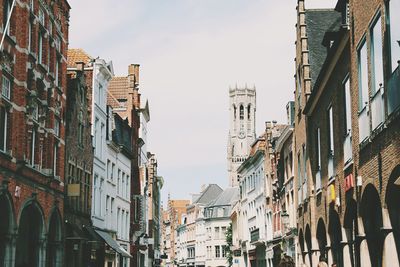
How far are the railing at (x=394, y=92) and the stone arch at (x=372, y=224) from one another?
3.83 meters

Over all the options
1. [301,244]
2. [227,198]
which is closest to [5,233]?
[301,244]

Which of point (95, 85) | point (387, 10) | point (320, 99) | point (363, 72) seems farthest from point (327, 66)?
point (95, 85)

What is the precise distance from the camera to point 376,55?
1571 cm

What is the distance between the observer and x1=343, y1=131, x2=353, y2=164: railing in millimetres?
20094

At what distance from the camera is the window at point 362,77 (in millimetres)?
17038

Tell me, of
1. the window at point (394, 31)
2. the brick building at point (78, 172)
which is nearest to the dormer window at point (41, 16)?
the brick building at point (78, 172)

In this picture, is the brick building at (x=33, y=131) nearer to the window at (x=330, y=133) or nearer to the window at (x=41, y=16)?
the window at (x=41, y=16)

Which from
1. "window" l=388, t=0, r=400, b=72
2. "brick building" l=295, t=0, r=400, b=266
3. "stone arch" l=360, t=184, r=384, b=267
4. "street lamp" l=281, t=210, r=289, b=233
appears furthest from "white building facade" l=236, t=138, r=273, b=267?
"window" l=388, t=0, r=400, b=72

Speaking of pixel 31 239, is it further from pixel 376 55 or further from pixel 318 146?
pixel 376 55

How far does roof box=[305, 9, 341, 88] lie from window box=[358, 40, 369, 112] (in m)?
12.2

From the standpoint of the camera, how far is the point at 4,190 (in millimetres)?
23016

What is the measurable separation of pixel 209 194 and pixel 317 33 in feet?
340

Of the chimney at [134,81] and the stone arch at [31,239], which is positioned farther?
the chimney at [134,81]

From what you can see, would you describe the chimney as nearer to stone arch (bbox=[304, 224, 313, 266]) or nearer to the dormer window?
the dormer window
